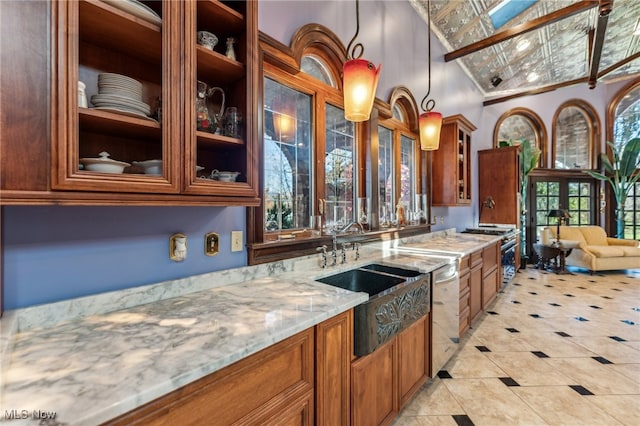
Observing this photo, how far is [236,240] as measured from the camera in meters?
1.68

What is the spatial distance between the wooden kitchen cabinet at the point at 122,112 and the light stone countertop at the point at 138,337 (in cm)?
45

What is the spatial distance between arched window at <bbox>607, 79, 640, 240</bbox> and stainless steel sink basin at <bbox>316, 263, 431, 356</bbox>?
7779 millimetres

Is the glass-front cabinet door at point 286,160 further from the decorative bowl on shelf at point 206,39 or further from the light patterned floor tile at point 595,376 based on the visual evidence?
the light patterned floor tile at point 595,376

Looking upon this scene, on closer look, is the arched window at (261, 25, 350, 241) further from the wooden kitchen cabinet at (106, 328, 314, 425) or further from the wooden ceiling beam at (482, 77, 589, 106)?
the wooden ceiling beam at (482, 77, 589, 106)

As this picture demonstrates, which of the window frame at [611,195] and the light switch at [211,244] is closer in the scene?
the light switch at [211,244]

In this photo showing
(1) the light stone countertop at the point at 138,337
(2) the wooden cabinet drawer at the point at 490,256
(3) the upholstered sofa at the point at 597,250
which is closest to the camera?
(1) the light stone countertop at the point at 138,337

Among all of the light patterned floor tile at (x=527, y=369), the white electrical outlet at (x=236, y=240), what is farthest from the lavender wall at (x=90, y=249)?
the light patterned floor tile at (x=527, y=369)

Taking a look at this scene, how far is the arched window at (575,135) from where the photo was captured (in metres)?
6.75

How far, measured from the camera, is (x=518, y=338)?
9.68 ft

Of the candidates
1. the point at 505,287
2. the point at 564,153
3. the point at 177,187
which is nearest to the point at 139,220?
the point at 177,187

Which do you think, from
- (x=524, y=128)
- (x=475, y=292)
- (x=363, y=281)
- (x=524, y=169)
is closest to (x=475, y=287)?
(x=475, y=292)

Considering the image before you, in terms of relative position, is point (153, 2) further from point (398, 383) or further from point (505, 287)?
point (505, 287)

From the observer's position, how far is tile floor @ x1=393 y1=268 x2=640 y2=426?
1.88 metres

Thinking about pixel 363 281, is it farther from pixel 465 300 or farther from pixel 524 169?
pixel 524 169
